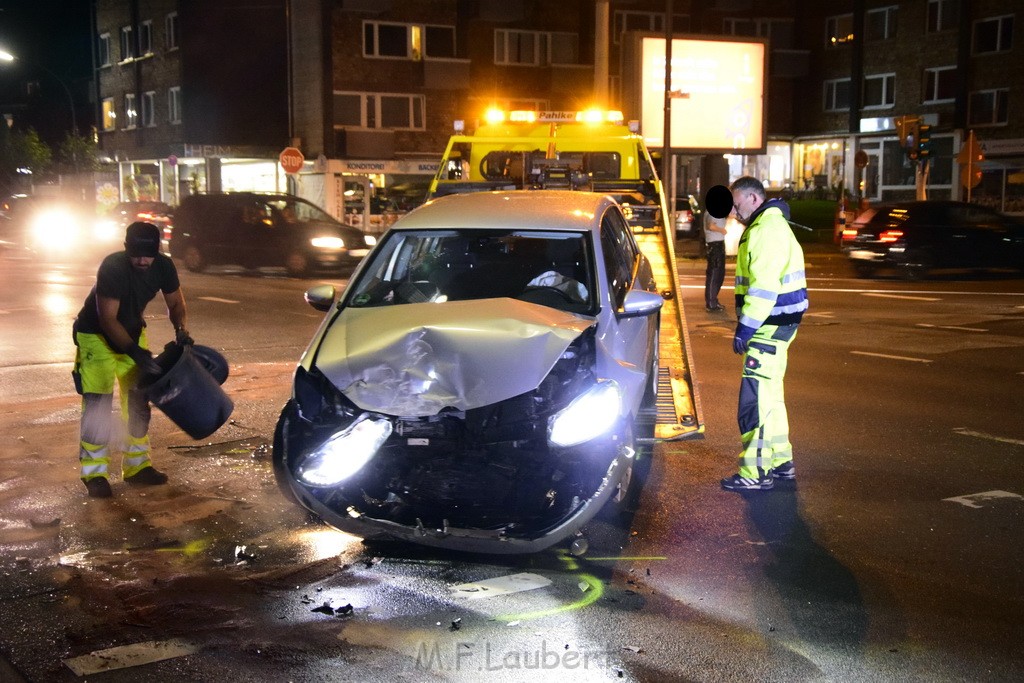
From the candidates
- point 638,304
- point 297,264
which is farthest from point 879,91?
point 638,304

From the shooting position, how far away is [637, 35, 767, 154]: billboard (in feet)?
95.9

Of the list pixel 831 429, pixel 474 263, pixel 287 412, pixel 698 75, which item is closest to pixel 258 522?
pixel 287 412

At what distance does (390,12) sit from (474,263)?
38.2m

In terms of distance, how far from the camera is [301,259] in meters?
21.4

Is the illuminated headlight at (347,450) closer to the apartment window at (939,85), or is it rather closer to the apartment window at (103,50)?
the apartment window at (939,85)

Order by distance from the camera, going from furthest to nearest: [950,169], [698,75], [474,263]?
[950,169] < [698,75] < [474,263]

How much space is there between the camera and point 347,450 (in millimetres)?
5559

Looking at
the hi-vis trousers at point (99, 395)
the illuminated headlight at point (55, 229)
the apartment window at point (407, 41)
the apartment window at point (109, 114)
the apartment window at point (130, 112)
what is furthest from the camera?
the apartment window at point (109, 114)

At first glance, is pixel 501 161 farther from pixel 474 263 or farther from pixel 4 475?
pixel 4 475

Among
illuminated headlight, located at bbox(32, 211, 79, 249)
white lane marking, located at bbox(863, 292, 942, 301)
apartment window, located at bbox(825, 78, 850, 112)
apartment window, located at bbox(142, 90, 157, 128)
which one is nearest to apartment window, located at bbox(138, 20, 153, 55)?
apartment window, located at bbox(142, 90, 157, 128)

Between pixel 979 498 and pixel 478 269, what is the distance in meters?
3.26

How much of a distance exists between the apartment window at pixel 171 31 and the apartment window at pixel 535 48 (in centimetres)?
1293

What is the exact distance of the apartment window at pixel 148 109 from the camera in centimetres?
4903

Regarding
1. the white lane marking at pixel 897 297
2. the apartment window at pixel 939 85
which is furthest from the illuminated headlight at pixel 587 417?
the apartment window at pixel 939 85
